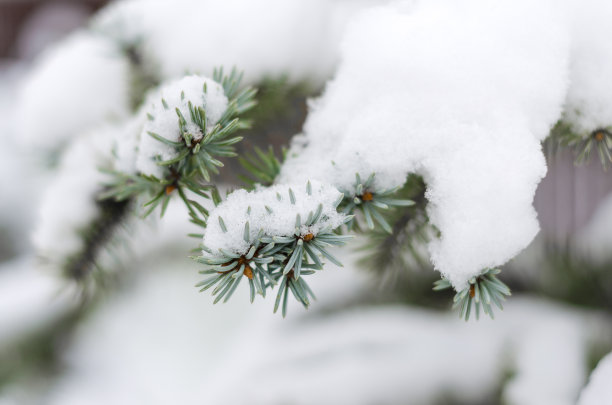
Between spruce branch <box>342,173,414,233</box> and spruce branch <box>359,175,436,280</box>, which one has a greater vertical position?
spruce branch <box>342,173,414,233</box>

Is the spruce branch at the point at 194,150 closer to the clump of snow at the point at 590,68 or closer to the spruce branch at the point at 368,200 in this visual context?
the spruce branch at the point at 368,200

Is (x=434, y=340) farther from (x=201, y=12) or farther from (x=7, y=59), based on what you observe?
(x=7, y=59)

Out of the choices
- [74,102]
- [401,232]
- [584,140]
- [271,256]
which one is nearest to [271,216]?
[271,256]

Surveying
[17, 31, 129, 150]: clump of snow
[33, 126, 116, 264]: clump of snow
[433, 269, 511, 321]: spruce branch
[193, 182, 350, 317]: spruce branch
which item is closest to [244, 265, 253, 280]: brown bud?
[193, 182, 350, 317]: spruce branch

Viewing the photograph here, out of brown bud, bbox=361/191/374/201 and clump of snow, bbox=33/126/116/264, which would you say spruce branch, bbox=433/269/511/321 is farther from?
clump of snow, bbox=33/126/116/264

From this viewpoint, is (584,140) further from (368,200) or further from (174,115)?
(174,115)

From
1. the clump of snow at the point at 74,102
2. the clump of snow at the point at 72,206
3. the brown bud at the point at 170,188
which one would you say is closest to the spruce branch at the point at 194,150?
the brown bud at the point at 170,188
